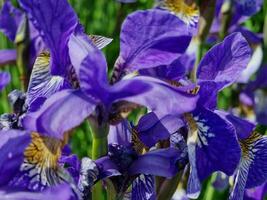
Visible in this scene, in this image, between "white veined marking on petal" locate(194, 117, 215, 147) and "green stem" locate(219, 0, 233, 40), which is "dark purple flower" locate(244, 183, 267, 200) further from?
"green stem" locate(219, 0, 233, 40)

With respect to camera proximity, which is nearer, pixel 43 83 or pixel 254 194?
pixel 43 83

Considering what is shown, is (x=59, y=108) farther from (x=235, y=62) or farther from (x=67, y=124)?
(x=235, y=62)

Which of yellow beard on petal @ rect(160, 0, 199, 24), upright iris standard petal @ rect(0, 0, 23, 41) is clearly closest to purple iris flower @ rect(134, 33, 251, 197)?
yellow beard on petal @ rect(160, 0, 199, 24)

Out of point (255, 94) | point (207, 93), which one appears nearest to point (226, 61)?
point (207, 93)

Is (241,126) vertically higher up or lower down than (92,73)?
lower down

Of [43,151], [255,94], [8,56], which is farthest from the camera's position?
[255,94]

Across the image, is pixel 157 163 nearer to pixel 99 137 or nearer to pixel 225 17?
pixel 99 137
